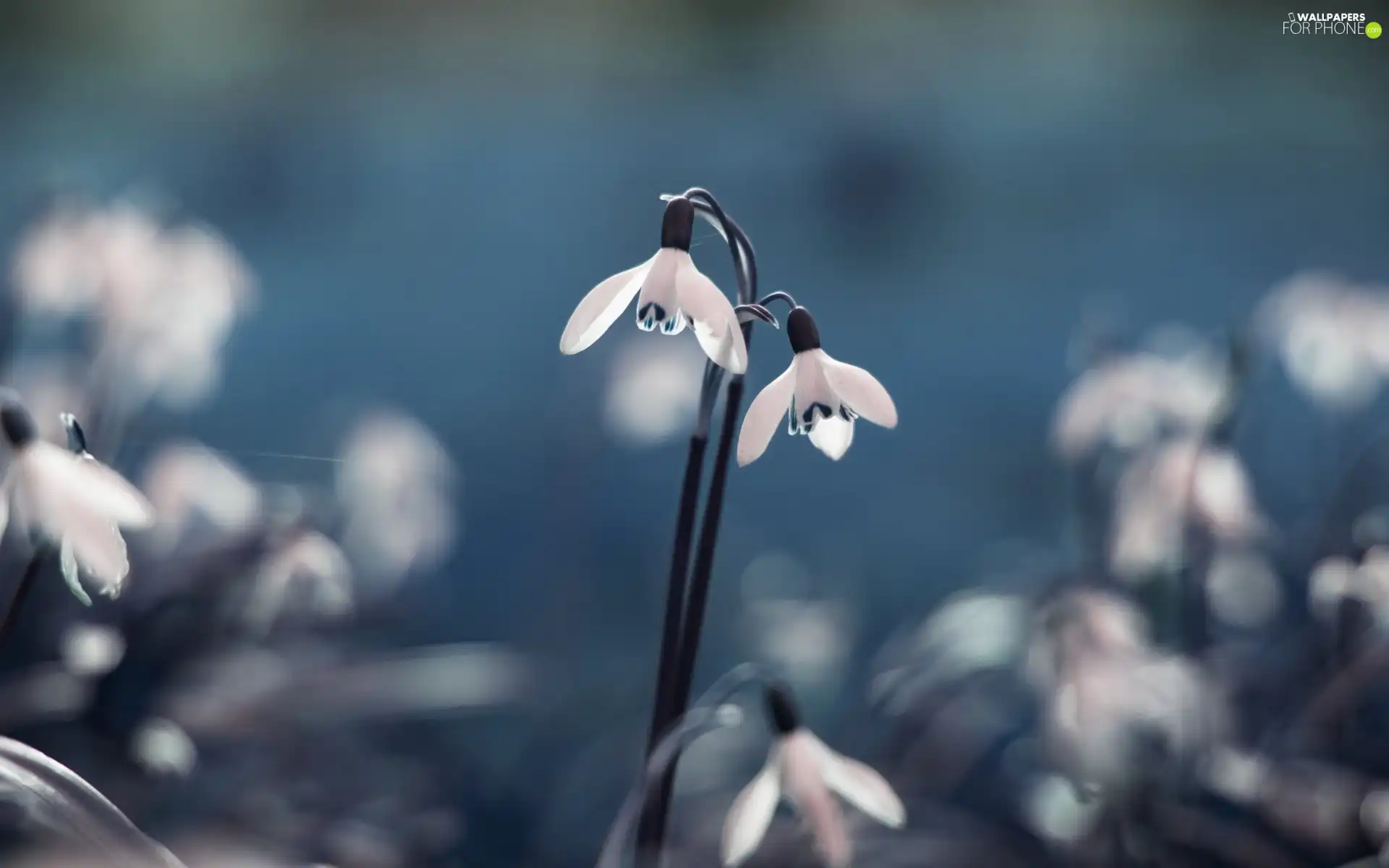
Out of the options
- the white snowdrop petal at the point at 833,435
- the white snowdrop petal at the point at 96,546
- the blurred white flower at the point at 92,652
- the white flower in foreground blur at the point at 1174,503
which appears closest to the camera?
the white snowdrop petal at the point at 96,546

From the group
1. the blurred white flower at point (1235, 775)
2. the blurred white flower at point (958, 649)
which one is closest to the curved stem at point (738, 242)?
the blurred white flower at point (958, 649)

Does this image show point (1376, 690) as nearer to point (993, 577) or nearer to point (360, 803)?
point (993, 577)

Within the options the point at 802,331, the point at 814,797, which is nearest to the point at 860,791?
the point at 814,797

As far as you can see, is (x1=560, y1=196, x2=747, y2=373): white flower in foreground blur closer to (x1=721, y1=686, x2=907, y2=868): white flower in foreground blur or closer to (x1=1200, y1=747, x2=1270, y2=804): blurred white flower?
(x1=721, y1=686, x2=907, y2=868): white flower in foreground blur

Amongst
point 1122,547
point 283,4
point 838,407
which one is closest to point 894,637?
point 1122,547

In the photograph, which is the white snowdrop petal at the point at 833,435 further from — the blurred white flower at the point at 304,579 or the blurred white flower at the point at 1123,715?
the blurred white flower at the point at 304,579

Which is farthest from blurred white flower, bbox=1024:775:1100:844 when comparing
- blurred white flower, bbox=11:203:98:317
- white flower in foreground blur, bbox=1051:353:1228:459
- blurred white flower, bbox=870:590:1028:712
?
blurred white flower, bbox=11:203:98:317
